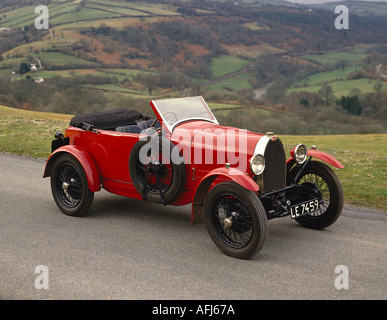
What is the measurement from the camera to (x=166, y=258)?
5.34 metres

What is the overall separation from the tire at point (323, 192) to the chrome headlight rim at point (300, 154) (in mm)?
231

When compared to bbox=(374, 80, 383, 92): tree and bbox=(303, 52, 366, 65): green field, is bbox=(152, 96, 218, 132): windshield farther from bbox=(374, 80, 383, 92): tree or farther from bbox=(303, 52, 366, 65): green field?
bbox=(303, 52, 366, 65): green field

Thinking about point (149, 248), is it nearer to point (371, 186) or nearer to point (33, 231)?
point (33, 231)

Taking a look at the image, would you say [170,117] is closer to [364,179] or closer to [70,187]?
[70,187]

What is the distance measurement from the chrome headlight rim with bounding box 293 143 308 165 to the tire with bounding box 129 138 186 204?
1.67 metres

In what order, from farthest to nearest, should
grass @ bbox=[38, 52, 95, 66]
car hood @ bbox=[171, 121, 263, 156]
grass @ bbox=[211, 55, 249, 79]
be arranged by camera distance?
grass @ bbox=[211, 55, 249, 79] → grass @ bbox=[38, 52, 95, 66] → car hood @ bbox=[171, 121, 263, 156]

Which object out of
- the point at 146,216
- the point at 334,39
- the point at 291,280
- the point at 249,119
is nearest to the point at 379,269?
the point at 291,280

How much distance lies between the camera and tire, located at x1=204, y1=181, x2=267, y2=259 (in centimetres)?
514

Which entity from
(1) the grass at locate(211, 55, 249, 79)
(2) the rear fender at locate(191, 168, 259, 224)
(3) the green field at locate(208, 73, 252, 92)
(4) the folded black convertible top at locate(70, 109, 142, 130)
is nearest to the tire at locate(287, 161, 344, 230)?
(2) the rear fender at locate(191, 168, 259, 224)

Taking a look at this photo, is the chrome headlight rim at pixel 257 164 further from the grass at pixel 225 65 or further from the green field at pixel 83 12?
the green field at pixel 83 12

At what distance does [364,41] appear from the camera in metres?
191
